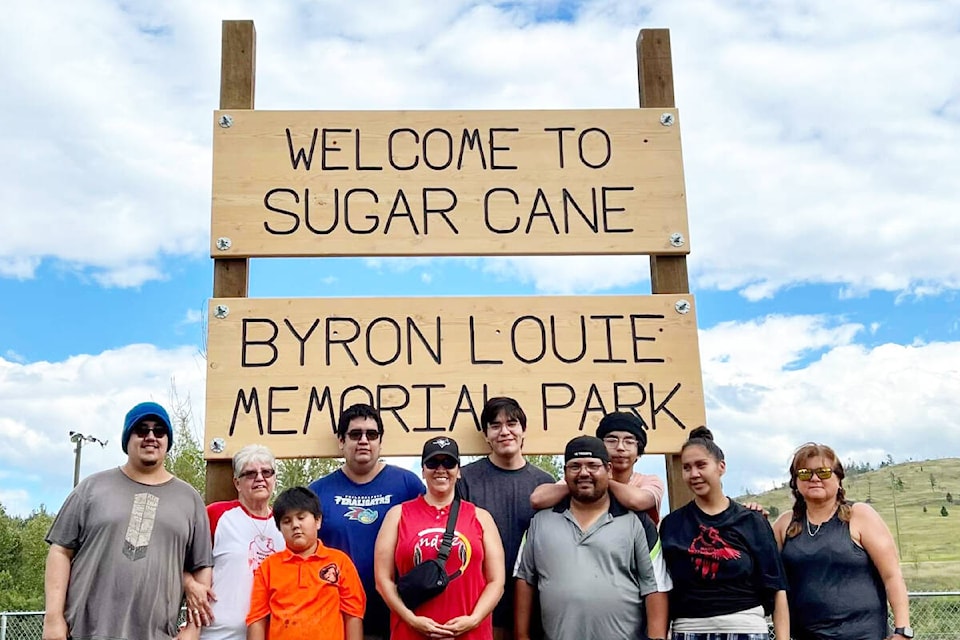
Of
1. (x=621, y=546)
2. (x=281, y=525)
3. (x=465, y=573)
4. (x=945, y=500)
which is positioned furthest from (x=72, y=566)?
(x=945, y=500)

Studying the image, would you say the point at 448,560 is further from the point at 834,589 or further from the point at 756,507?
the point at 834,589

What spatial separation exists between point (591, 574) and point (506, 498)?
2.04 feet

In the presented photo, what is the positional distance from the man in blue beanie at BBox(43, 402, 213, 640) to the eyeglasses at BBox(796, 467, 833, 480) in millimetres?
2598

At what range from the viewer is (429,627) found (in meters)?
3.67

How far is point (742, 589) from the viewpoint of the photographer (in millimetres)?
3645

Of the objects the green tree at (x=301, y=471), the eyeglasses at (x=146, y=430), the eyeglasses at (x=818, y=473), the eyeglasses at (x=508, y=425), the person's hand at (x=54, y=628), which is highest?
the green tree at (x=301, y=471)

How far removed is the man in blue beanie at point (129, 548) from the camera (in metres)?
3.57

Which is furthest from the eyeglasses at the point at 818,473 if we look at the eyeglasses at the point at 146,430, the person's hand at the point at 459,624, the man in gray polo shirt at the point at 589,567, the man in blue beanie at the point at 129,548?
the eyeglasses at the point at 146,430

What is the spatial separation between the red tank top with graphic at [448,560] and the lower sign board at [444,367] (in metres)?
0.99

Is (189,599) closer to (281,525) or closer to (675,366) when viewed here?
(281,525)

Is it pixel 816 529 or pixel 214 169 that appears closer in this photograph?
pixel 816 529

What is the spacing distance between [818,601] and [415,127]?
132 inches

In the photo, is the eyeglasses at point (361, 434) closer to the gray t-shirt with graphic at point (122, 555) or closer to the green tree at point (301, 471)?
the gray t-shirt with graphic at point (122, 555)

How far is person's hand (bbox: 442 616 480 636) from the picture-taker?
368cm
